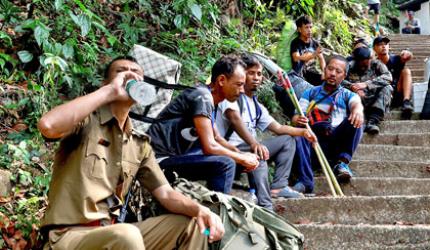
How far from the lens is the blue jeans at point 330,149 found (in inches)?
225

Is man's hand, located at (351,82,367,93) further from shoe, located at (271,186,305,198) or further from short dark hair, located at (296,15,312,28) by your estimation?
shoe, located at (271,186,305,198)

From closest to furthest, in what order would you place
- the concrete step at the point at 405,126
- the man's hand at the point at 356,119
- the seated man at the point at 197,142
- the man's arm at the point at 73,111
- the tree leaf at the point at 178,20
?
A: the man's arm at the point at 73,111 → the seated man at the point at 197,142 → the man's hand at the point at 356,119 → the tree leaf at the point at 178,20 → the concrete step at the point at 405,126

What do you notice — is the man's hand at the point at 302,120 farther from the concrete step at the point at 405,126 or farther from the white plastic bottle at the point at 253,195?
the concrete step at the point at 405,126

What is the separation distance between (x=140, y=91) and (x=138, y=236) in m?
0.67

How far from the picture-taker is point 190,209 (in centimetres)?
325

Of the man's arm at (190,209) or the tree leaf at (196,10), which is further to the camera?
the tree leaf at (196,10)

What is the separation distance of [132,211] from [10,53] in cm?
265

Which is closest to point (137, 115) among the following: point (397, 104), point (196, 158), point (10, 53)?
point (196, 158)

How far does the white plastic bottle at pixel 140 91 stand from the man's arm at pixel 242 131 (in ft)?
7.15

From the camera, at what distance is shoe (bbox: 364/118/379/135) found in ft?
23.3

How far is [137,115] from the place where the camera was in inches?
173

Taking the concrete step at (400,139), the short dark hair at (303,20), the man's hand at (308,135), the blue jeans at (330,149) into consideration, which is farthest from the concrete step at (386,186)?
the short dark hair at (303,20)

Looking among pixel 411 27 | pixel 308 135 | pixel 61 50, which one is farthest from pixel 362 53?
pixel 411 27

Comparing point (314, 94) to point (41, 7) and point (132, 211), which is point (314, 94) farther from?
point (132, 211)
